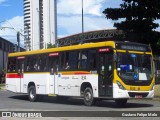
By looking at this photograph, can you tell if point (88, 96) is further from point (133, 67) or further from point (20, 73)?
point (20, 73)

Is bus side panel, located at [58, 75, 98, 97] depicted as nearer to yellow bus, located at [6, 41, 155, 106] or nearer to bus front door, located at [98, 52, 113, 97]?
yellow bus, located at [6, 41, 155, 106]

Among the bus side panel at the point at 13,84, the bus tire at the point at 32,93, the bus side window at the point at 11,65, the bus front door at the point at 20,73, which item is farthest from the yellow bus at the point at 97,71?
the bus side window at the point at 11,65

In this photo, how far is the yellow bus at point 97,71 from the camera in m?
20.3

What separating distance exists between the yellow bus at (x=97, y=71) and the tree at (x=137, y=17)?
6749mm

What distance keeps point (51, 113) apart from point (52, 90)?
48.2 ft

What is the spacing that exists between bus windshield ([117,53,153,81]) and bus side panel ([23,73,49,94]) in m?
5.88

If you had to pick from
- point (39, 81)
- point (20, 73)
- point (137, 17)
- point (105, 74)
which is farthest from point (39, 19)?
point (105, 74)

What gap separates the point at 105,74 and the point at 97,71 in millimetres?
562

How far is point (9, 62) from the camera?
29.2 metres

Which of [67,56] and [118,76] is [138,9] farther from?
[118,76]

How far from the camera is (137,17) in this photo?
30359 millimetres

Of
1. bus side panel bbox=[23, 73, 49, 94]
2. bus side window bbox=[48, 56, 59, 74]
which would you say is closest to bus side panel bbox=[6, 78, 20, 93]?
bus side panel bbox=[23, 73, 49, 94]

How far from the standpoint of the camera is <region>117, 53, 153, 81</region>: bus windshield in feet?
66.5

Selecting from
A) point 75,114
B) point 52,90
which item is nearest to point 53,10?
point 52,90
